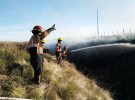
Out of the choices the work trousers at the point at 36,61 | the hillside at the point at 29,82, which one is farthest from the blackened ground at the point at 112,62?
the work trousers at the point at 36,61

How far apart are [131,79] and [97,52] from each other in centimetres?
776

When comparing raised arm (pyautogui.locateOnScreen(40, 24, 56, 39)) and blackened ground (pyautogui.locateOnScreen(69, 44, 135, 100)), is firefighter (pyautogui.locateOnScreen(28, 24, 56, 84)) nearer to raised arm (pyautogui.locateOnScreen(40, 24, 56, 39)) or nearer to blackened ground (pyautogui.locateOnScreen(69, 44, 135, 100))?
raised arm (pyautogui.locateOnScreen(40, 24, 56, 39))

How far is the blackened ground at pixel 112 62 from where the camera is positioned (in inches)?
1117

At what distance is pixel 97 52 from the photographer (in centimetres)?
3603

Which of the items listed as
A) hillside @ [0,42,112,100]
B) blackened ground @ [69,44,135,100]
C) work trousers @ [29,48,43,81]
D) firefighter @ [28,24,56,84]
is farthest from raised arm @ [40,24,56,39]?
blackened ground @ [69,44,135,100]

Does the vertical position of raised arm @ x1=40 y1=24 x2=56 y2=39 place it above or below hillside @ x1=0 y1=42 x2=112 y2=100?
above

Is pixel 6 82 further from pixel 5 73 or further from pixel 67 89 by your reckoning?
pixel 67 89

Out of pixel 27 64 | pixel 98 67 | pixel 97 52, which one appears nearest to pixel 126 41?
pixel 97 52

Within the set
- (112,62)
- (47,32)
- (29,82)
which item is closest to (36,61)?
(29,82)

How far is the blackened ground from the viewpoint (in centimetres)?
2836

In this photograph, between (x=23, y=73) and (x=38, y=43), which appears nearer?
(x=38, y=43)

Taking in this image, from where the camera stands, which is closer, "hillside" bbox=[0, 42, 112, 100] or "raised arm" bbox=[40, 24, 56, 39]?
"hillside" bbox=[0, 42, 112, 100]

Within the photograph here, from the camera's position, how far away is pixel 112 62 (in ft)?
108

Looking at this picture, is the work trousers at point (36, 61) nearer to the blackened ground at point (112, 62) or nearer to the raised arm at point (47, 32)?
the raised arm at point (47, 32)
